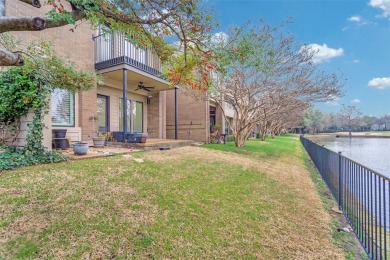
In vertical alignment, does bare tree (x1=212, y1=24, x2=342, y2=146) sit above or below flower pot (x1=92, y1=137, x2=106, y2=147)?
above

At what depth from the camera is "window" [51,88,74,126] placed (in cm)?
872

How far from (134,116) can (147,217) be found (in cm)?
1104

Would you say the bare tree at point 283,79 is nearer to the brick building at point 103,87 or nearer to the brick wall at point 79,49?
the brick building at point 103,87

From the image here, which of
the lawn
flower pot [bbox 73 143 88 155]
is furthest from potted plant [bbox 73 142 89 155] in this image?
the lawn

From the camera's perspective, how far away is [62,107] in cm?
905

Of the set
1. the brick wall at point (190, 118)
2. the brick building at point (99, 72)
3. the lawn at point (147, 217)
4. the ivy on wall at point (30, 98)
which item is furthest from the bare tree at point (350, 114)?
the ivy on wall at point (30, 98)

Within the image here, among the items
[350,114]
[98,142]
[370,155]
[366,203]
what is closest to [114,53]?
[98,142]

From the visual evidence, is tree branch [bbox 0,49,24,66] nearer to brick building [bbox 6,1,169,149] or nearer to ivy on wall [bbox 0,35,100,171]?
ivy on wall [bbox 0,35,100,171]

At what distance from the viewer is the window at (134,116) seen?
13.4 m

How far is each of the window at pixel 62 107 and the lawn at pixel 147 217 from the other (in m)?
4.01

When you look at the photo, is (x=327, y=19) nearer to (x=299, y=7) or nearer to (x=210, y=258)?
(x=299, y=7)

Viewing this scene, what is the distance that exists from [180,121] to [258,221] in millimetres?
14092

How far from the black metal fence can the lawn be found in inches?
18.6

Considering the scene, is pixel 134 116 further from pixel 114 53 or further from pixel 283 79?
pixel 283 79
